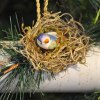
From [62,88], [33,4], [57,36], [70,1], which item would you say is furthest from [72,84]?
[33,4]

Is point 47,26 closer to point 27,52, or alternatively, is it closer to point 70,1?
point 27,52

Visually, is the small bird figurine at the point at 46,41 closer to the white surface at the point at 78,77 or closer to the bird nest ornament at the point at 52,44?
the bird nest ornament at the point at 52,44

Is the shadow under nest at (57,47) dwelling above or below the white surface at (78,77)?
above

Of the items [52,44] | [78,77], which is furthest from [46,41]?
[78,77]

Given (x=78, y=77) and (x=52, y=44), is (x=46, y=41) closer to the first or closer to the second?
(x=52, y=44)

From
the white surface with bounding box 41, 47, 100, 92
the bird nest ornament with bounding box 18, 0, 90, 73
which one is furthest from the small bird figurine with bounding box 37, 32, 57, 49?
the white surface with bounding box 41, 47, 100, 92

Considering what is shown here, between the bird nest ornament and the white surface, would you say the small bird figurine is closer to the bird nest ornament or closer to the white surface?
the bird nest ornament

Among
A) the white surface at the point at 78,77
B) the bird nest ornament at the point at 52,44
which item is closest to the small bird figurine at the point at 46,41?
the bird nest ornament at the point at 52,44
